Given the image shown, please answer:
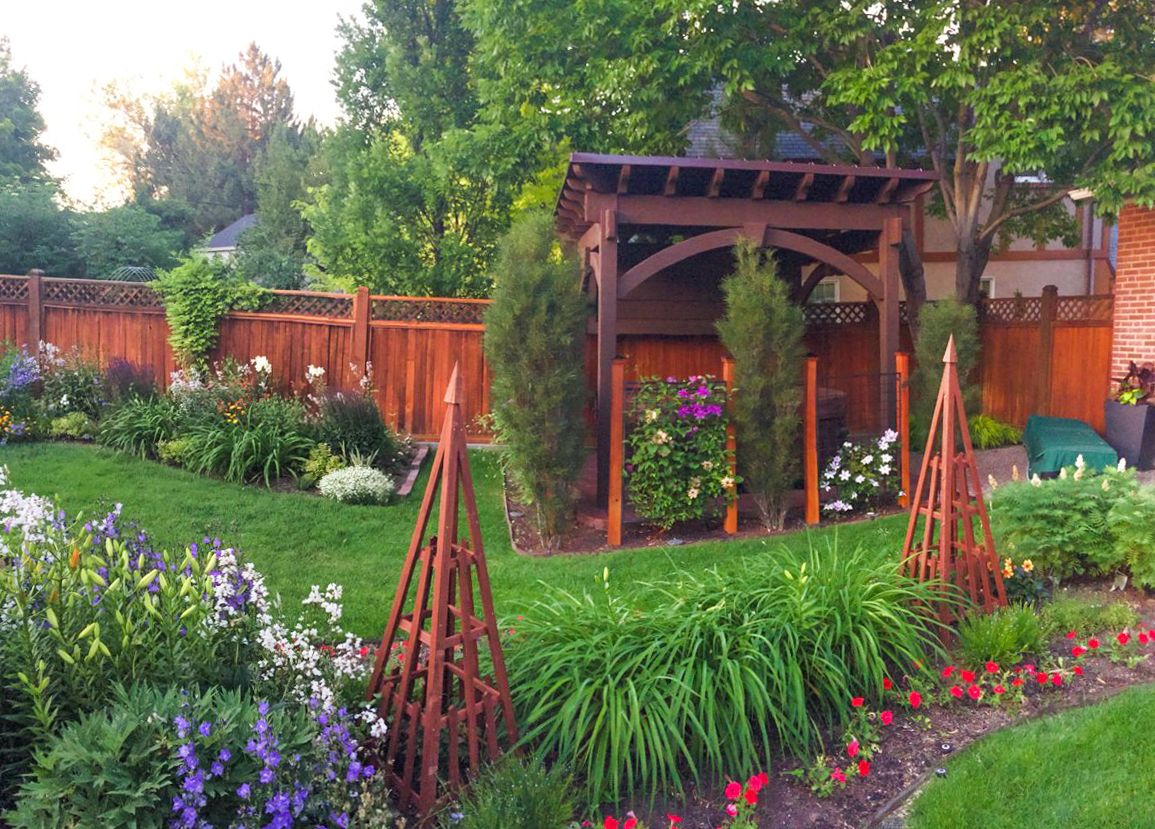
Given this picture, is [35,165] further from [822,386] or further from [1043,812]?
[1043,812]

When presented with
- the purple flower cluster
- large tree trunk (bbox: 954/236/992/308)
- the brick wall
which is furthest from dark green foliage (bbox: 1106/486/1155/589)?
large tree trunk (bbox: 954/236/992/308)

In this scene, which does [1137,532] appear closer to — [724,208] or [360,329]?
[724,208]

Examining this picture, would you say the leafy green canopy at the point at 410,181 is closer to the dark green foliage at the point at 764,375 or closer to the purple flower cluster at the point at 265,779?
the dark green foliage at the point at 764,375

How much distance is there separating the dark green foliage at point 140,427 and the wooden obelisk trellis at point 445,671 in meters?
6.45

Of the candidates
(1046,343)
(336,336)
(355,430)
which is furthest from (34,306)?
(1046,343)

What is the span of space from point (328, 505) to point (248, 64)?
40548 millimetres

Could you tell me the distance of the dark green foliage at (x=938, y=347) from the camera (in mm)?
→ 9227

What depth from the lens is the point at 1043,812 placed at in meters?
2.88

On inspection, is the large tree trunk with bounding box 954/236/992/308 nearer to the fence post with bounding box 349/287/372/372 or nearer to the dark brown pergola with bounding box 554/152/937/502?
the dark brown pergola with bounding box 554/152/937/502

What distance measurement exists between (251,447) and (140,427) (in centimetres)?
133

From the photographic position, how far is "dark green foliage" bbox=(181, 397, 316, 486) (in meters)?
8.11

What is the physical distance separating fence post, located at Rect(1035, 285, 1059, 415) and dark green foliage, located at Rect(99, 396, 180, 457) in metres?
10.4

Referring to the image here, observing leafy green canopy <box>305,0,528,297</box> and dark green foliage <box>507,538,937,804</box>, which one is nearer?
dark green foliage <box>507,538,937,804</box>

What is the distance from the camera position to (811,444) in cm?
732
